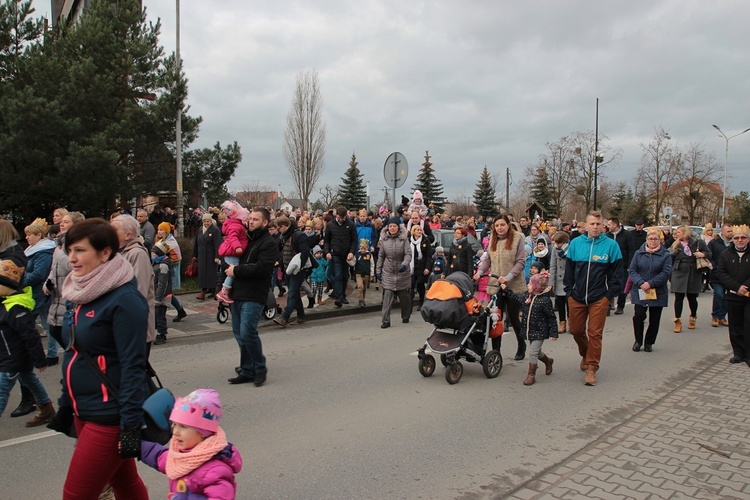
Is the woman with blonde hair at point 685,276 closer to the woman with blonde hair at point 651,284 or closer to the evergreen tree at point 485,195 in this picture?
the woman with blonde hair at point 651,284

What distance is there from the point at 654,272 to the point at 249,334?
6283 millimetres

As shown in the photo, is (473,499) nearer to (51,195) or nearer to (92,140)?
(92,140)

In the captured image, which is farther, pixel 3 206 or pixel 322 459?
pixel 3 206

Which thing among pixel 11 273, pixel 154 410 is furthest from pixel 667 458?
pixel 11 273

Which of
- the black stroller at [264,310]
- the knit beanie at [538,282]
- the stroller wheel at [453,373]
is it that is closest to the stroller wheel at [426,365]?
the stroller wheel at [453,373]

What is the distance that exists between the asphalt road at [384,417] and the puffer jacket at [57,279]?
31.6 inches

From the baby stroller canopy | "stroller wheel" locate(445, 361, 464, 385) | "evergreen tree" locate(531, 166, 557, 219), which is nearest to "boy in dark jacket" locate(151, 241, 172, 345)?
the baby stroller canopy

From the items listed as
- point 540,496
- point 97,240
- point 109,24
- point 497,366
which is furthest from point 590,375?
point 109,24

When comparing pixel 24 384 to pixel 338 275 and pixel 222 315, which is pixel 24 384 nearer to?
pixel 222 315

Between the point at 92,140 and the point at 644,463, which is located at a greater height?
the point at 92,140

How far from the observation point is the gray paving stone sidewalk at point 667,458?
162 inches

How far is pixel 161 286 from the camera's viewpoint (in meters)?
9.13

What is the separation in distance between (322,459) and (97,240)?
263 cm

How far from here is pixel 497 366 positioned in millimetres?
7258
